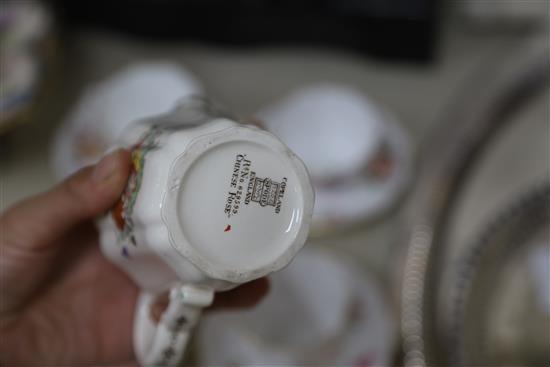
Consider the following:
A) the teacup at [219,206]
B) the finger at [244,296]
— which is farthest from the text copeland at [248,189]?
the finger at [244,296]

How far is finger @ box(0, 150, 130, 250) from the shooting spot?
298mm

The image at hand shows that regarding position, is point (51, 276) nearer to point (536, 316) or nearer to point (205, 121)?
point (205, 121)

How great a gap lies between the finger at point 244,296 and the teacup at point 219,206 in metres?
0.09

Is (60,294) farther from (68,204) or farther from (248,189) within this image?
(248,189)

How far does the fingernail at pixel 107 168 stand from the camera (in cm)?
29

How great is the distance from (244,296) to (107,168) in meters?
0.12

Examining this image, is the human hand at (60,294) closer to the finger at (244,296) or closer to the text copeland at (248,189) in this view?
the finger at (244,296)

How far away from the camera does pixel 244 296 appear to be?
37cm

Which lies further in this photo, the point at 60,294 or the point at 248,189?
the point at 60,294

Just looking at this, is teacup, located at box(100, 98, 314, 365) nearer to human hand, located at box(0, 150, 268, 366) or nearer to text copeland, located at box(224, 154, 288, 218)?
text copeland, located at box(224, 154, 288, 218)

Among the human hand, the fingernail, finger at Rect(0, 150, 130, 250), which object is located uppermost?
the fingernail

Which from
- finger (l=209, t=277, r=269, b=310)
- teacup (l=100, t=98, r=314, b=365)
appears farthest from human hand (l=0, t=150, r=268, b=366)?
teacup (l=100, t=98, r=314, b=365)

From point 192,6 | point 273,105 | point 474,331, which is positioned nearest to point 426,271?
point 474,331

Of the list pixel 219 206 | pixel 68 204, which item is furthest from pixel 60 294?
pixel 219 206
